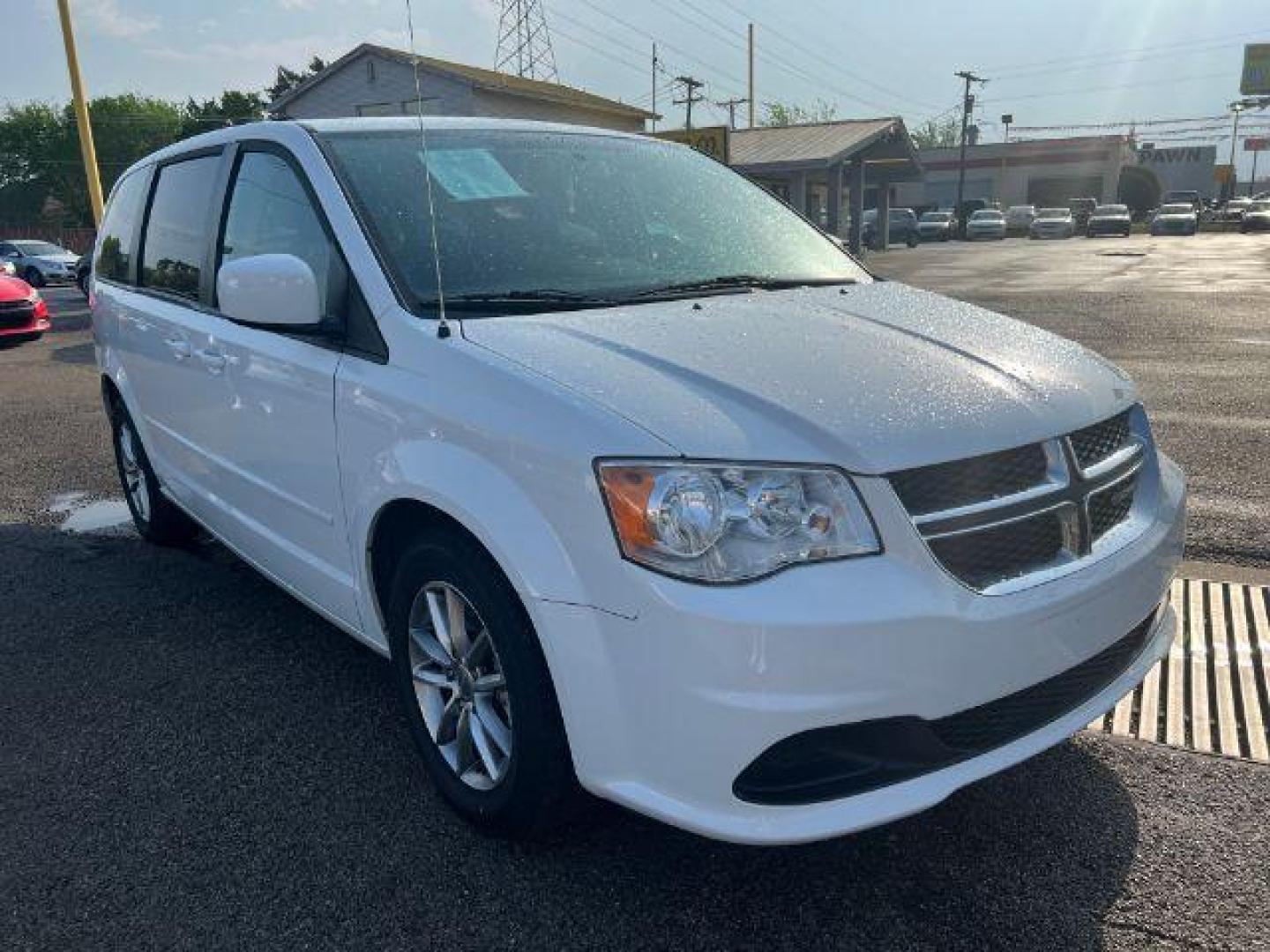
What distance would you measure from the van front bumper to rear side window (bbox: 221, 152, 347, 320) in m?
1.34

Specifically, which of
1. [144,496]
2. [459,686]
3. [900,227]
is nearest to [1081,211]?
[900,227]

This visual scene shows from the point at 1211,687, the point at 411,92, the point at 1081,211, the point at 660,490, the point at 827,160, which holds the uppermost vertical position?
the point at 411,92

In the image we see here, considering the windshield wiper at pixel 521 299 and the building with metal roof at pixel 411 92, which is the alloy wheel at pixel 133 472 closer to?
the windshield wiper at pixel 521 299

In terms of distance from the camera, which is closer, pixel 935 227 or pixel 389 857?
pixel 389 857

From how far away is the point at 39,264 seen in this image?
92.8ft

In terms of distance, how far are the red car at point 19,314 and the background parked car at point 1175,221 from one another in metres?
49.1

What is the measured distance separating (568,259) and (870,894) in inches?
76.1

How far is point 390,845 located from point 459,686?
452 millimetres

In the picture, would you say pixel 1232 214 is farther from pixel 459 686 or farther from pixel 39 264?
pixel 459 686

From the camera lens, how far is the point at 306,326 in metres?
2.83

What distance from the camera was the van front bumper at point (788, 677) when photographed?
6.40 feet

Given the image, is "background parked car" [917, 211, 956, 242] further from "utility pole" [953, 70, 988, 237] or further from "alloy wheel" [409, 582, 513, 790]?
"alloy wheel" [409, 582, 513, 790]

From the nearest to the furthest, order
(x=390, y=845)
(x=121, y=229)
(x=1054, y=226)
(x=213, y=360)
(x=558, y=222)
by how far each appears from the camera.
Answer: (x=390, y=845) < (x=558, y=222) < (x=213, y=360) < (x=121, y=229) < (x=1054, y=226)

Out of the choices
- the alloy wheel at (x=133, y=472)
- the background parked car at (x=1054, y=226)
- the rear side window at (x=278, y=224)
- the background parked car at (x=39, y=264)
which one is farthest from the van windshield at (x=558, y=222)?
the background parked car at (x=1054, y=226)
